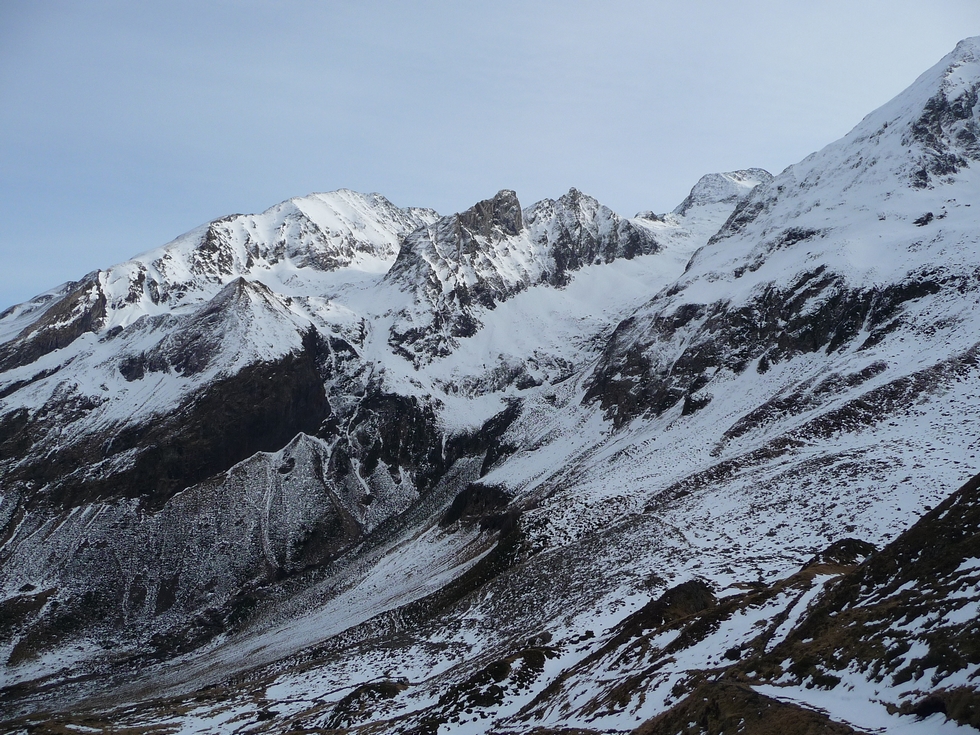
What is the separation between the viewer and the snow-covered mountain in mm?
26125

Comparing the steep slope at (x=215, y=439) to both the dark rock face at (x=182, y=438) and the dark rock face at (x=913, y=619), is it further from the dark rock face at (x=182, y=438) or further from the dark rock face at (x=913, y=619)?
the dark rock face at (x=913, y=619)

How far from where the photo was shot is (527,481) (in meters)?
104

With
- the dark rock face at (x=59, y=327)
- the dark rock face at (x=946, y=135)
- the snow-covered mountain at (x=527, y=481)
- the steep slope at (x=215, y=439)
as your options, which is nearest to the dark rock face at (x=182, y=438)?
the steep slope at (x=215, y=439)

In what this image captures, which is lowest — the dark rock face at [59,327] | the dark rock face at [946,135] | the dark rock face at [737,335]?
the dark rock face at [737,335]

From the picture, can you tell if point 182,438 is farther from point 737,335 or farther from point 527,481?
point 737,335

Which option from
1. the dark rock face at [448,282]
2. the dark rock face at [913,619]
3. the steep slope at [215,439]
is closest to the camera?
the dark rock face at [913,619]

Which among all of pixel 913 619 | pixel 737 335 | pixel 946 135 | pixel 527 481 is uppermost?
pixel 946 135

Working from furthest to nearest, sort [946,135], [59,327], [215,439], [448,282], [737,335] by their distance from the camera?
[448,282]
[59,327]
[215,439]
[946,135]
[737,335]

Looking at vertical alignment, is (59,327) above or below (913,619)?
above

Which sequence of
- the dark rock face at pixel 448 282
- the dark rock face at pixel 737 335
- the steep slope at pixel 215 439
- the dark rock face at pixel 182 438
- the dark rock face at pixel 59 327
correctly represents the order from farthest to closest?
the dark rock face at pixel 448 282, the dark rock face at pixel 59 327, the dark rock face at pixel 182 438, the steep slope at pixel 215 439, the dark rock face at pixel 737 335

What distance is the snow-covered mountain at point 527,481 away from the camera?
85.7ft

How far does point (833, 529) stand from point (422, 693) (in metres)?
31.2

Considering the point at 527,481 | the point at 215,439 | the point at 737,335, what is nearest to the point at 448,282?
the point at 215,439

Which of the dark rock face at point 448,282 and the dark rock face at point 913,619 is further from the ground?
the dark rock face at point 448,282
